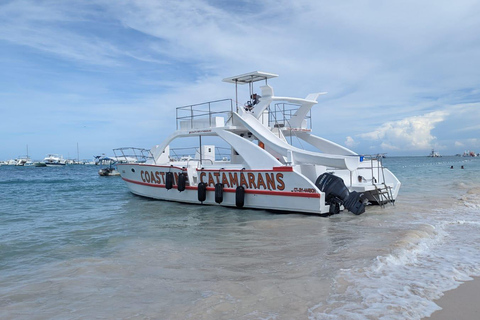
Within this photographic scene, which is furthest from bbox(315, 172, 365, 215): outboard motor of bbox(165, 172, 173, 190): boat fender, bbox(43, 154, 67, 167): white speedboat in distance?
bbox(43, 154, 67, 167): white speedboat in distance

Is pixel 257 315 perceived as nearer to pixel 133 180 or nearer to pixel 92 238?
pixel 92 238

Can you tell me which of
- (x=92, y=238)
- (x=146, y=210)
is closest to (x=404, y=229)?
(x=92, y=238)

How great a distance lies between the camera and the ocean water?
4348 millimetres

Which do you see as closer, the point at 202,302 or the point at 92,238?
the point at 202,302

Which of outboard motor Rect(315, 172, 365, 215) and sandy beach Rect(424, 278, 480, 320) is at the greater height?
outboard motor Rect(315, 172, 365, 215)

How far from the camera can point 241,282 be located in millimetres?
5148

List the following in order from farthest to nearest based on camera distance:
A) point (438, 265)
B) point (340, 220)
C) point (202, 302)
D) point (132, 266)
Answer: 1. point (340, 220)
2. point (132, 266)
3. point (438, 265)
4. point (202, 302)

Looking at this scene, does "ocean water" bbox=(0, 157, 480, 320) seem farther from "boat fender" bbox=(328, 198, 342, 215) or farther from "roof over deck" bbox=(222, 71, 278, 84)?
"roof over deck" bbox=(222, 71, 278, 84)

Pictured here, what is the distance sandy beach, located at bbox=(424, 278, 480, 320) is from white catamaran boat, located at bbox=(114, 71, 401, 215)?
224 inches

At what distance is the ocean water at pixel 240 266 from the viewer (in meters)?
4.35

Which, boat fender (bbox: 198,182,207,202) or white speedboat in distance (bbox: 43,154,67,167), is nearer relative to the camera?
boat fender (bbox: 198,182,207,202)

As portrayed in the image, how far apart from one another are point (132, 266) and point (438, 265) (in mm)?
4648

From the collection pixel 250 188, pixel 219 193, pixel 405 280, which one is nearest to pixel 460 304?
pixel 405 280

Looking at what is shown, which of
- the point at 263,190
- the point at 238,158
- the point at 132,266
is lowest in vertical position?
the point at 132,266
